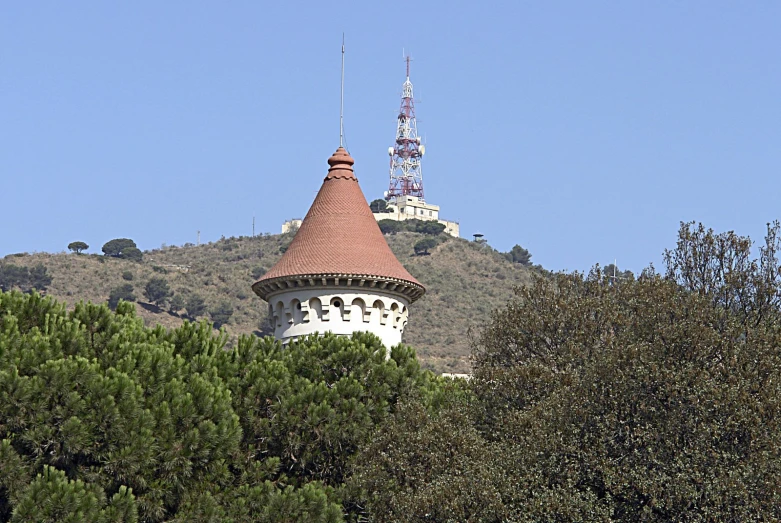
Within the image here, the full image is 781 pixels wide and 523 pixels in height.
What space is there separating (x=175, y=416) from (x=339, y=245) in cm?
835

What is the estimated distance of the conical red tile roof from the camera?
109 feet

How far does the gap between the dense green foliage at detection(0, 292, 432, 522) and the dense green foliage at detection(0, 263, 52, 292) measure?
8329 cm

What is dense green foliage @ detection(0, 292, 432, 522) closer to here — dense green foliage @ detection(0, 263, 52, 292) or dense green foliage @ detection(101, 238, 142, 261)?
dense green foliage @ detection(0, 263, 52, 292)

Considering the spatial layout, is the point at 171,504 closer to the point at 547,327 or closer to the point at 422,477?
the point at 422,477

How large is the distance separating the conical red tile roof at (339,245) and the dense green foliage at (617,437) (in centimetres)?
379

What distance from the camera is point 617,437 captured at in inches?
1080

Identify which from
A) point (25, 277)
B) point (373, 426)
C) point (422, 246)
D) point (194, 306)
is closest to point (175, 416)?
point (373, 426)

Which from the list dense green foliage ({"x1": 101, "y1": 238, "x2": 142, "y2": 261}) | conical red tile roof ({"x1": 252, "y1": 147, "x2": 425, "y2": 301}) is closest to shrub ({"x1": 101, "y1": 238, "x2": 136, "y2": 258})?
dense green foliage ({"x1": 101, "y1": 238, "x2": 142, "y2": 261})

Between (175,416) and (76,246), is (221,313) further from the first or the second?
(175,416)

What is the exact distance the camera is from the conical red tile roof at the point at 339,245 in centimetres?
3319

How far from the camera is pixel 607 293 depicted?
38.0 metres

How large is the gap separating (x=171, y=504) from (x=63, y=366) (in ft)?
11.8

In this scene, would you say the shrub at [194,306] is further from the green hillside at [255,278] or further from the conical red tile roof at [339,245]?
the conical red tile roof at [339,245]

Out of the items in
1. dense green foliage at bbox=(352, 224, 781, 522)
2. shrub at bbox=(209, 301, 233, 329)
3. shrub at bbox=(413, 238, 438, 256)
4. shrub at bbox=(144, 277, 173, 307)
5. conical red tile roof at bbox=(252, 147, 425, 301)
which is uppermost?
shrub at bbox=(413, 238, 438, 256)
